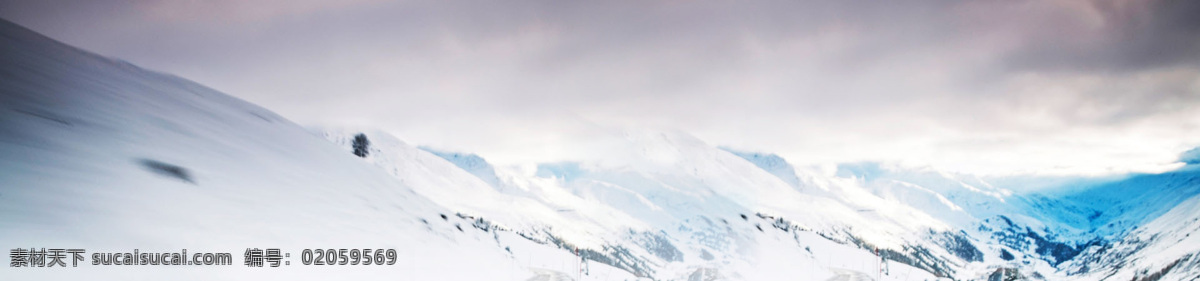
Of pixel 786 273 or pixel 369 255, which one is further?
pixel 786 273

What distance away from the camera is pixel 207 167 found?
18.9 m

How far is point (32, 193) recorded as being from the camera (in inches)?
541

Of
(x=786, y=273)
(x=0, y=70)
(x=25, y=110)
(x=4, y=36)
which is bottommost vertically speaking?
(x=786, y=273)

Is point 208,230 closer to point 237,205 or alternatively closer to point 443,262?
point 237,205

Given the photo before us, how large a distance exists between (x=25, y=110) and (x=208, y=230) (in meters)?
7.35

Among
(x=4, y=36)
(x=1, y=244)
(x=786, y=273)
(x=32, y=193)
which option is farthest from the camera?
(x=786, y=273)

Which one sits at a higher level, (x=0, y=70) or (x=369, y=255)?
(x=0, y=70)

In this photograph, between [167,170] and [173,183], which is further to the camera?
[167,170]

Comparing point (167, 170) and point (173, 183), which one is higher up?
point (167, 170)

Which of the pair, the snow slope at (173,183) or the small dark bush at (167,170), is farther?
the small dark bush at (167,170)

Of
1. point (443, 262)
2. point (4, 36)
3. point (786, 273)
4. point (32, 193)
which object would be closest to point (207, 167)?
point (32, 193)

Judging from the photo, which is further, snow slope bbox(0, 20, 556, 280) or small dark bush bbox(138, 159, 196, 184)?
small dark bush bbox(138, 159, 196, 184)

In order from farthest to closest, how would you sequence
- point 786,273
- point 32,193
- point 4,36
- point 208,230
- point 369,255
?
point 786,273 < point 4,36 < point 369,255 < point 208,230 < point 32,193

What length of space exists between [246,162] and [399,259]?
20.6ft
